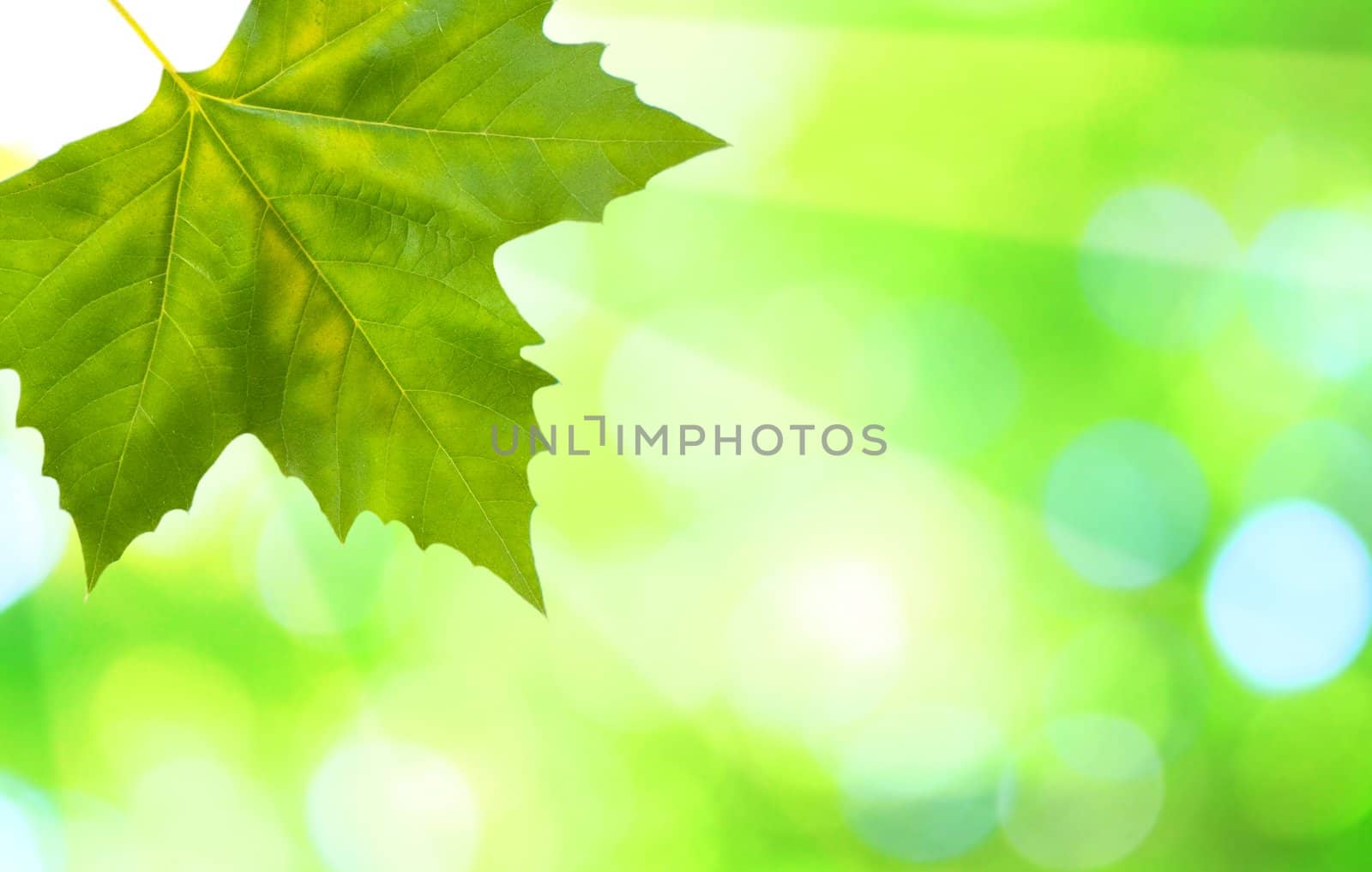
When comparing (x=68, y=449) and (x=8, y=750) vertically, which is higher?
(x=8, y=750)

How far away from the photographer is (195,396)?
62cm

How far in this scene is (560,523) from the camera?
3955 millimetres

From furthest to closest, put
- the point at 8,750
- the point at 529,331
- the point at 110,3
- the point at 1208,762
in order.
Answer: the point at 1208,762
the point at 8,750
the point at 529,331
the point at 110,3

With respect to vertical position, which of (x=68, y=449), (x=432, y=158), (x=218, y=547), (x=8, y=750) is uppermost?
(x=218, y=547)

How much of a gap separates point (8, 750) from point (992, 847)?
12.0 feet

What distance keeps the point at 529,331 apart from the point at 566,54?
6.5 inches

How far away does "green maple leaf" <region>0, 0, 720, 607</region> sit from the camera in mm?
585

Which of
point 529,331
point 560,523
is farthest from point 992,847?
point 529,331

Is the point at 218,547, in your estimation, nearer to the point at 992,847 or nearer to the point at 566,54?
the point at 992,847

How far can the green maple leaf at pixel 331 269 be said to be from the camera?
1.92ft

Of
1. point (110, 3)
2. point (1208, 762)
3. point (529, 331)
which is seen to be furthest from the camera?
point (1208, 762)

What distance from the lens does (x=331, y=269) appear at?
2.02 ft

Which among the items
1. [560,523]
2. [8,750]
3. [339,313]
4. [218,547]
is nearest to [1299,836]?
[560,523]

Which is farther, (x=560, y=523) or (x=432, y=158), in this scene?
(x=560, y=523)
